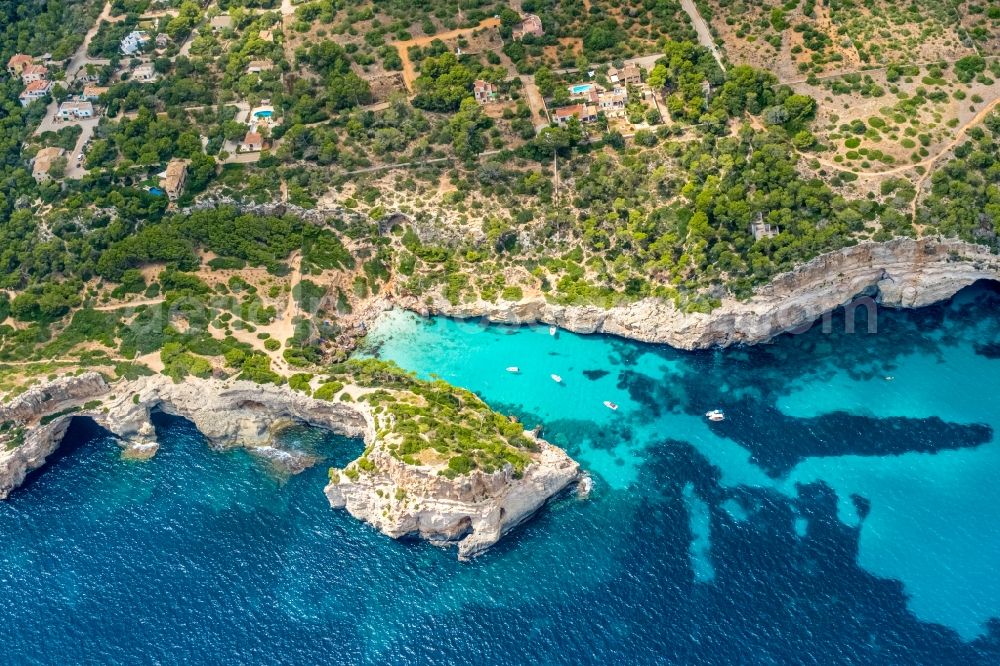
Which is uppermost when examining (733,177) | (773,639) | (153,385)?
(733,177)

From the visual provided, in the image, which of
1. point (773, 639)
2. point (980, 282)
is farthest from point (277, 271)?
point (980, 282)

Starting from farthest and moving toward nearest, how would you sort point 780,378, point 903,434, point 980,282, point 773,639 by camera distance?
point 980,282
point 780,378
point 903,434
point 773,639

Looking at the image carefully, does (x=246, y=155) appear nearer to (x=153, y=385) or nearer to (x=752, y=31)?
(x=153, y=385)

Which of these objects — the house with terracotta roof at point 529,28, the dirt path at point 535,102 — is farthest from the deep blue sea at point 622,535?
the house with terracotta roof at point 529,28

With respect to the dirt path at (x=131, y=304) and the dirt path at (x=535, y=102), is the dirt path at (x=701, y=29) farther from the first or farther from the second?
the dirt path at (x=131, y=304)

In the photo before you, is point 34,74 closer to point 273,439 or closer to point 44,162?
point 44,162

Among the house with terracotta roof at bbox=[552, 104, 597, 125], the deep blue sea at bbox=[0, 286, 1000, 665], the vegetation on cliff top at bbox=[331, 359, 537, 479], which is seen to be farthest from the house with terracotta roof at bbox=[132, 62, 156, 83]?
the vegetation on cliff top at bbox=[331, 359, 537, 479]
